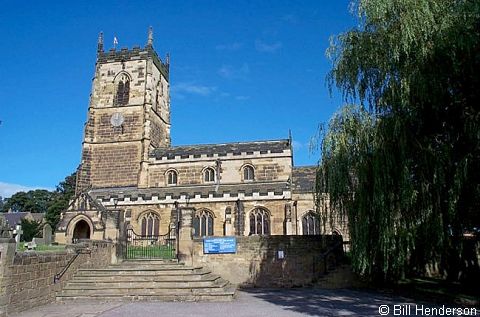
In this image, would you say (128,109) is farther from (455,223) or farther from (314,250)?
(455,223)

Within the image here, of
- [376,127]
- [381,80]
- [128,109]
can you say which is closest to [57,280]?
[376,127]

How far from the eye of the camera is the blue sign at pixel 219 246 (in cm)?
1752

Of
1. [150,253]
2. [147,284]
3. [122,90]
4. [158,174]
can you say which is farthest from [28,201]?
[147,284]

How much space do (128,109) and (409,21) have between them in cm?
2789

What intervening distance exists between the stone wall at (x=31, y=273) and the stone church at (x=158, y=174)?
27.2 feet

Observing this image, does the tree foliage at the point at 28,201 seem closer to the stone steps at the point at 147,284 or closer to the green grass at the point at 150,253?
the green grass at the point at 150,253

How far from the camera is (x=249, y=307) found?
11.6 meters

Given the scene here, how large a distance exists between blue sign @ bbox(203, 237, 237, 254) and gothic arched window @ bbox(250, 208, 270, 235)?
9.18m

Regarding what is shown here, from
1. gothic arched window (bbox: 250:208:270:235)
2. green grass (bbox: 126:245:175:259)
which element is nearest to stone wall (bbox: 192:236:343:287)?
green grass (bbox: 126:245:175:259)

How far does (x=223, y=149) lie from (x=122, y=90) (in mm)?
10903

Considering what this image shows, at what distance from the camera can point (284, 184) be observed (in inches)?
1121

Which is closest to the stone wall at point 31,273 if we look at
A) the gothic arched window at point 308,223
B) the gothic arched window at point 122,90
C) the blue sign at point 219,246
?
the blue sign at point 219,246

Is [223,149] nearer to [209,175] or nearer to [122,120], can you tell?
Answer: [209,175]

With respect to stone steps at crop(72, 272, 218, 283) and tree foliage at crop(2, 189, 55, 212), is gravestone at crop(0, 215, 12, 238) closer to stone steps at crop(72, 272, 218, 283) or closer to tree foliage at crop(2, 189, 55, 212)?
stone steps at crop(72, 272, 218, 283)
